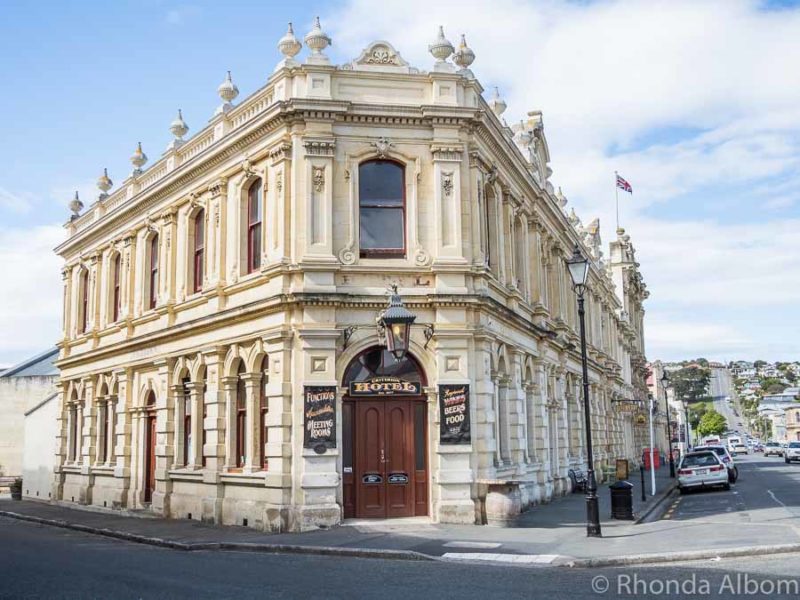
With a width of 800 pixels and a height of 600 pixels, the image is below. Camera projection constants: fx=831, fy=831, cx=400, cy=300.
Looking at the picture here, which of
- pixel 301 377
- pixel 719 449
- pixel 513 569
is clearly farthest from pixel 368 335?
pixel 719 449

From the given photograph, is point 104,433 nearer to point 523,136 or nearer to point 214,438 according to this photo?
point 214,438

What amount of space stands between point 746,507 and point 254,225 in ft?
52.1

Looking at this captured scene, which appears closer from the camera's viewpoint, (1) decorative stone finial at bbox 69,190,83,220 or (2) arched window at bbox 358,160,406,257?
(2) arched window at bbox 358,160,406,257

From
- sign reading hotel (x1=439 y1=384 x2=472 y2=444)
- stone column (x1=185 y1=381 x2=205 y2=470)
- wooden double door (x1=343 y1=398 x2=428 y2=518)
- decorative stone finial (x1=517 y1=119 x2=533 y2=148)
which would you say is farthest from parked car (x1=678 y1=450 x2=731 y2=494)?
stone column (x1=185 y1=381 x2=205 y2=470)

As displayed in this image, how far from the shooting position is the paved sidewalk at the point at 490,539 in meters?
14.7

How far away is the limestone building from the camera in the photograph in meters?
19.4

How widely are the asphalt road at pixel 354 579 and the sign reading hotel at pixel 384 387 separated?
16.0 ft

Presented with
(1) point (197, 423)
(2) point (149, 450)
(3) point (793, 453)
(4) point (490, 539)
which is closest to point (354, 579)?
(4) point (490, 539)

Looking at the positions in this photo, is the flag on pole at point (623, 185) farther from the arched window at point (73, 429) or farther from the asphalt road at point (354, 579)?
the asphalt road at point (354, 579)

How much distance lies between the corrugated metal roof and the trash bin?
33.9 metres

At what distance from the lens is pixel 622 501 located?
2084 centimetres

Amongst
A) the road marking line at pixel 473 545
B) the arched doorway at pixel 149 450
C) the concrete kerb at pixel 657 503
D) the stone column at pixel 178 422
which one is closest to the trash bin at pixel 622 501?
the concrete kerb at pixel 657 503

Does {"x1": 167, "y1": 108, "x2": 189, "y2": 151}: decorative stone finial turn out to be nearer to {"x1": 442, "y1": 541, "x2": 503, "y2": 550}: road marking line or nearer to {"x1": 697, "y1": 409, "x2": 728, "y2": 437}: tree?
{"x1": 442, "y1": 541, "x2": 503, "y2": 550}: road marking line

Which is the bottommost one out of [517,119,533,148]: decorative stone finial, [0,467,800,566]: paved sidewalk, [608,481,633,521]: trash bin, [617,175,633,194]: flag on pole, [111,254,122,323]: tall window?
[0,467,800,566]: paved sidewalk
